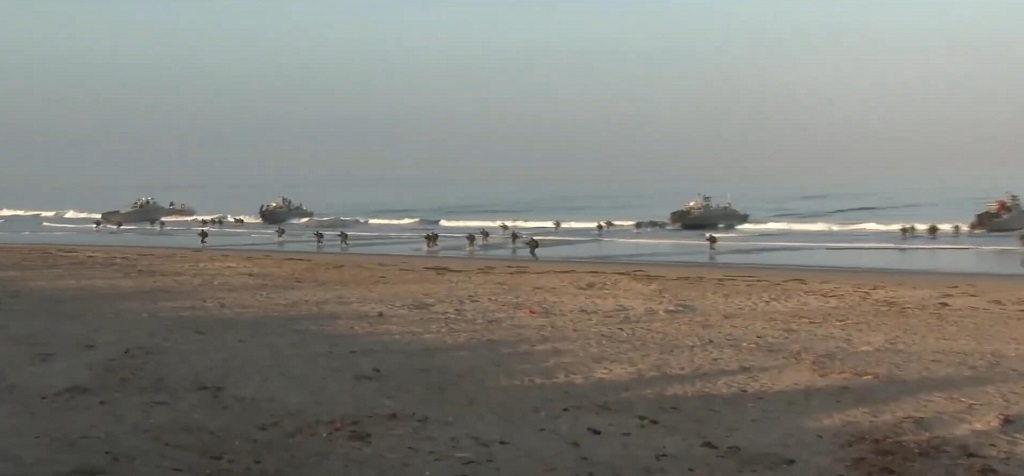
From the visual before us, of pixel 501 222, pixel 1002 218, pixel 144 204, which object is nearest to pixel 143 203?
pixel 144 204

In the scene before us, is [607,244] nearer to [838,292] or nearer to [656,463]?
[838,292]

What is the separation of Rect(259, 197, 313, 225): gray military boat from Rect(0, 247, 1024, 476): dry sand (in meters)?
33.2

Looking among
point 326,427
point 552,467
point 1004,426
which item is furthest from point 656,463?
point 1004,426

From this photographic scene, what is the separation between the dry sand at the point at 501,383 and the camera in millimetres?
5945

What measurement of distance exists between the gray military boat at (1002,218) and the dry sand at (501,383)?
1848cm

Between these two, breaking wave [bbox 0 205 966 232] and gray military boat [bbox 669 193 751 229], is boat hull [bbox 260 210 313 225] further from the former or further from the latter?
gray military boat [bbox 669 193 751 229]

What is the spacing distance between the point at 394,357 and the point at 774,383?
3.16 meters

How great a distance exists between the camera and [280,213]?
47.2m

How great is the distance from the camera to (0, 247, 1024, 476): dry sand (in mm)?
5945

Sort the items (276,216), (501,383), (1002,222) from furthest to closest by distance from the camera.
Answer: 1. (276,216)
2. (1002,222)
3. (501,383)

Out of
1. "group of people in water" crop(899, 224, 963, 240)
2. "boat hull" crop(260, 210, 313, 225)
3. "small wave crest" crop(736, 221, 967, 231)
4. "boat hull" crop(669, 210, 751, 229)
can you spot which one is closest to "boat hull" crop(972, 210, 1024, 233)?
"group of people in water" crop(899, 224, 963, 240)

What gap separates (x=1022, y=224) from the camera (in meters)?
30.3

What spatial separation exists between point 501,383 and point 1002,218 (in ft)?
90.0

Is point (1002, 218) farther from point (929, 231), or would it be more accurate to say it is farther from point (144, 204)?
point (144, 204)
